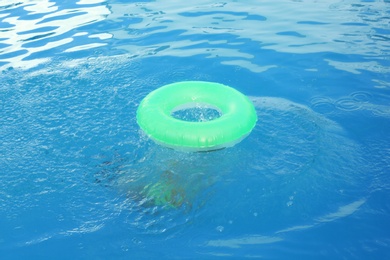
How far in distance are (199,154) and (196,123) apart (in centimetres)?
39

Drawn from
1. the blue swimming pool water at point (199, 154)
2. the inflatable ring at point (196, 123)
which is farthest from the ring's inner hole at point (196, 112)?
the blue swimming pool water at point (199, 154)

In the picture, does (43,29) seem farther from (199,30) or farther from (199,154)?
(199,154)

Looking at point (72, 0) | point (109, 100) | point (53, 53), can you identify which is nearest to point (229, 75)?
point (109, 100)

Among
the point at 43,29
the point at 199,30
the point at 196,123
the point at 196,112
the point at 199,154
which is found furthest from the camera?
the point at 43,29

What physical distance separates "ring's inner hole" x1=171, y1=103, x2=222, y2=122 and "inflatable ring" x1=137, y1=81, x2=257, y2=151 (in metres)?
0.03

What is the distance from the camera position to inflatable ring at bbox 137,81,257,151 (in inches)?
172

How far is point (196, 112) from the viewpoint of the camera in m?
5.39

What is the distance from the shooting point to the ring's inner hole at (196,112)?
17.2ft

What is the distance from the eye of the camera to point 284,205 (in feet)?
12.6

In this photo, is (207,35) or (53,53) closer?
(53,53)

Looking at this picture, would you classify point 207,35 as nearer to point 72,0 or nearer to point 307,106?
point 307,106

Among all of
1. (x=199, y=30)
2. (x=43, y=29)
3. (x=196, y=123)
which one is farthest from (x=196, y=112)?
(x=43, y=29)

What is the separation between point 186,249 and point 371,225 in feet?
5.79

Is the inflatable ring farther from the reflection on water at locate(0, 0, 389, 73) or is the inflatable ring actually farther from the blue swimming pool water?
the reflection on water at locate(0, 0, 389, 73)
